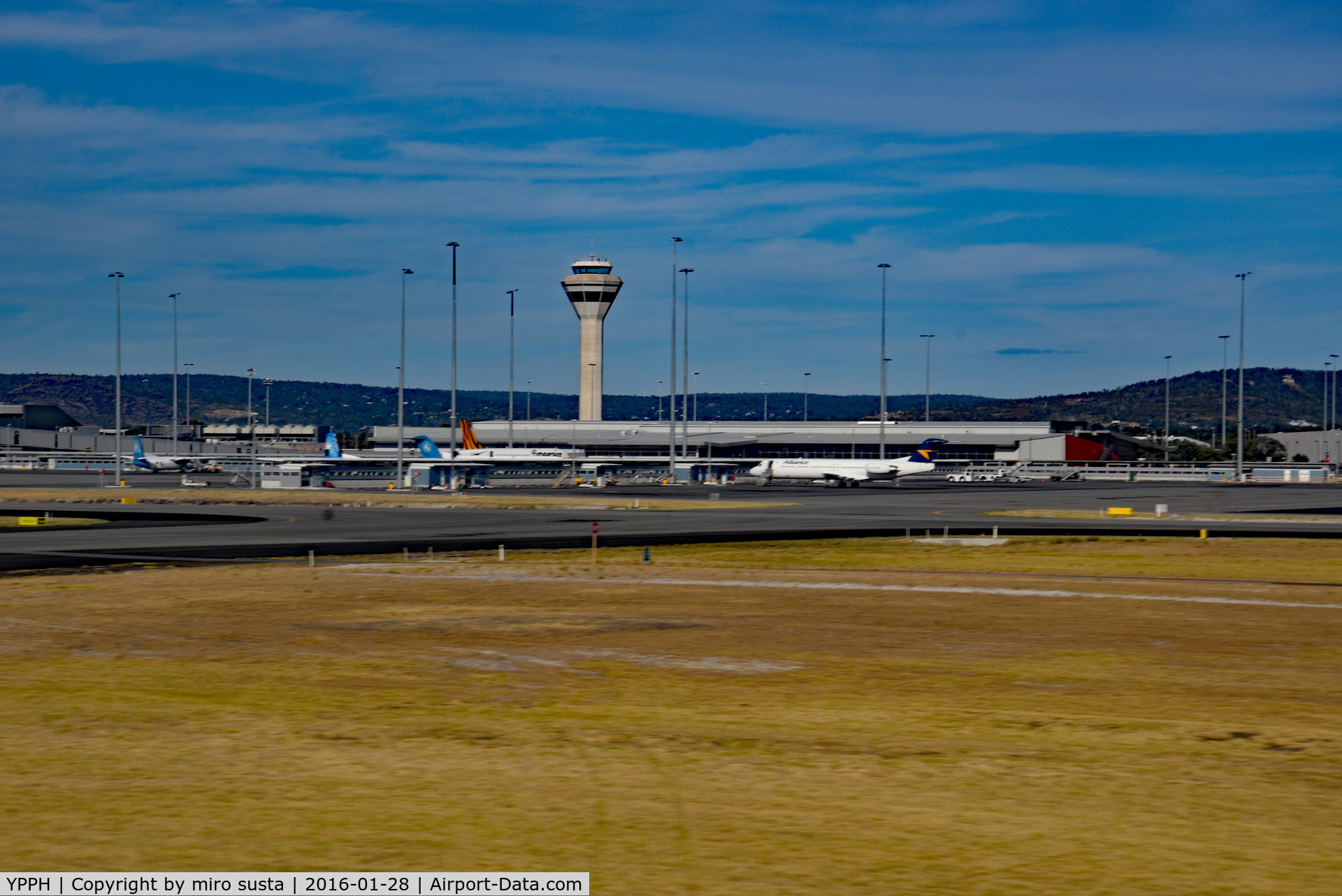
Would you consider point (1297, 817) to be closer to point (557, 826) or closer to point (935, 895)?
point (935, 895)

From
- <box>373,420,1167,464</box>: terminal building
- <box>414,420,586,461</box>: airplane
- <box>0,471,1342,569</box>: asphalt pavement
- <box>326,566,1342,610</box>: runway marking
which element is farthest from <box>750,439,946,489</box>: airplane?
<box>326,566,1342,610</box>: runway marking

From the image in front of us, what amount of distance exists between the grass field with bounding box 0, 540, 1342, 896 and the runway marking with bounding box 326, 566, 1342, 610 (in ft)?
3.23

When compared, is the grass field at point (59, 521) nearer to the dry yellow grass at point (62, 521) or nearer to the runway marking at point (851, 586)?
the dry yellow grass at point (62, 521)

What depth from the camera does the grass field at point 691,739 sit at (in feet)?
30.2

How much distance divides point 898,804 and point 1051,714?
5150 millimetres

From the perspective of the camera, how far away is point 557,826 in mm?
9938

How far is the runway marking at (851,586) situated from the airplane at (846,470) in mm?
82210

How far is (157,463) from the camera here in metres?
148

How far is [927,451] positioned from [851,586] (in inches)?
3946

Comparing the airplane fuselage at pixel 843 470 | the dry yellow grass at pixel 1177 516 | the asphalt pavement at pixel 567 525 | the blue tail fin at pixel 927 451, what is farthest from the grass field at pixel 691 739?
the blue tail fin at pixel 927 451

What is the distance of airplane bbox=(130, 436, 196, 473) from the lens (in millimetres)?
145625

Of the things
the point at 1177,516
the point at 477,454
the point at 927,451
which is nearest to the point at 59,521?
the point at 1177,516

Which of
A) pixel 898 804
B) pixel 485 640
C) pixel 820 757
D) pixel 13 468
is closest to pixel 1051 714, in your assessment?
pixel 820 757

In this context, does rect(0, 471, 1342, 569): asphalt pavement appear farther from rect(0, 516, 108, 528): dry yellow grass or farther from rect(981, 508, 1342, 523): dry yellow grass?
rect(0, 516, 108, 528): dry yellow grass
